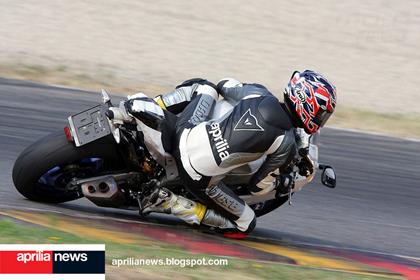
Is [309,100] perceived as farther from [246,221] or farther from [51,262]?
[51,262]

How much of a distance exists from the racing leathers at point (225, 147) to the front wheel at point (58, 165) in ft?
1.27

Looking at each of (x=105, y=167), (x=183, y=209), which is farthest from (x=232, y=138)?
(x=105, y=167)

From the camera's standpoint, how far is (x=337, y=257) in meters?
6.91

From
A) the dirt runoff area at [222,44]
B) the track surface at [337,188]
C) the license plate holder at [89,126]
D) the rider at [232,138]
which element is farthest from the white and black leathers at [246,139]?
the dirt runoff area at [222,44]

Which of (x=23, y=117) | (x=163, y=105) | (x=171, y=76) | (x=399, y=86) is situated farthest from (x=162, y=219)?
(x=399, y=86)

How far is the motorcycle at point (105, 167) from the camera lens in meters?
6.45

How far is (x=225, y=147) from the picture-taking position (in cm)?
638

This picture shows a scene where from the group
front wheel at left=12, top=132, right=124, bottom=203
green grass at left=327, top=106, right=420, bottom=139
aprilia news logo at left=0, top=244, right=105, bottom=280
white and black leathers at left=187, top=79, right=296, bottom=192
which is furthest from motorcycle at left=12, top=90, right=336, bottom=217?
green grass at left=327, top=106, right=420, bottom=139

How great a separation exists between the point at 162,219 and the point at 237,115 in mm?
1243

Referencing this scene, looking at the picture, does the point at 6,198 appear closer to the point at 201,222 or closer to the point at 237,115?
the point at 201,222

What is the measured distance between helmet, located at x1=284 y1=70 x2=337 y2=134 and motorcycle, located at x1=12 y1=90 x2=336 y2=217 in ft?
1.14

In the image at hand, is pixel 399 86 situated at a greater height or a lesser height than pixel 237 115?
lesser

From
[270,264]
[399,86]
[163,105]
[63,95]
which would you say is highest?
[163,105]

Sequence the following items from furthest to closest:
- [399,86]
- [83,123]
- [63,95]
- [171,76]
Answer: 1. [399,86]
2. [171,76]
3. [63,95]
4. [83,123]
